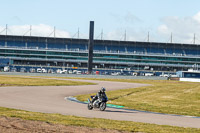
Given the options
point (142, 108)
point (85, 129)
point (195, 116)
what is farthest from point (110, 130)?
point (142, 108)

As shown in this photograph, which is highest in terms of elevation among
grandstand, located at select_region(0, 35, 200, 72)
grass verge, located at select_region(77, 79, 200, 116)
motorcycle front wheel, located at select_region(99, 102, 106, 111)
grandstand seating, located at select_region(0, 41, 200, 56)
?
grandstand seating, located at select_region(0, 41, 200, 56)

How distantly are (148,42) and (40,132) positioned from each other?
17903 centimetres

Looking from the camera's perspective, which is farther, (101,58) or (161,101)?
(101,58)

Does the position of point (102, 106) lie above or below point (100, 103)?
below

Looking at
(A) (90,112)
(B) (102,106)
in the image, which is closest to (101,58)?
(B) (102,106)

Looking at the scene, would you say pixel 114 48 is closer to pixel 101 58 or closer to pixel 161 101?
pixel 101 58

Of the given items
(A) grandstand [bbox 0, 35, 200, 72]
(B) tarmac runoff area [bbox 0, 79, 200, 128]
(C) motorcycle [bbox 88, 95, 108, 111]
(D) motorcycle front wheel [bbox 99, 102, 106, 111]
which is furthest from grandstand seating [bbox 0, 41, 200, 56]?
(D) motorcycle front wheel [bbox 99, 102, 106, 111]

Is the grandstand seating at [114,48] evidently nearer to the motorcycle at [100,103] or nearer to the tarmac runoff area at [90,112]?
the tarmac runoff area at [90,112]

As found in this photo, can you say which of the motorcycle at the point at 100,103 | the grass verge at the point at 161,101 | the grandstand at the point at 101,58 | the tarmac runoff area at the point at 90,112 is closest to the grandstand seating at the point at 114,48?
the grandstand at the point at 101,58

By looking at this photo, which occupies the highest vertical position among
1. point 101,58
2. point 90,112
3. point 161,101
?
point 101,58

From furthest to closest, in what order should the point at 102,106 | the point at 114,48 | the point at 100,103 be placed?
1. the point at 114,48
2. the point at 100,103
3. the point at 102,106

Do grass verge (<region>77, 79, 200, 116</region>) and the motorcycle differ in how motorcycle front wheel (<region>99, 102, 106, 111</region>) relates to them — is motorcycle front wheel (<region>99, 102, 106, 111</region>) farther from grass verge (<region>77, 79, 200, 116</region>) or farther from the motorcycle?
grass verge (<region>77, 79, 200, 116</region>)

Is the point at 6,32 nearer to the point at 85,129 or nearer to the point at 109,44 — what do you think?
the point at 109,44

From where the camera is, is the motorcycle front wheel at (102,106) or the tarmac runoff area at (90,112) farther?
the motorcycle front wheel at (102,106)
